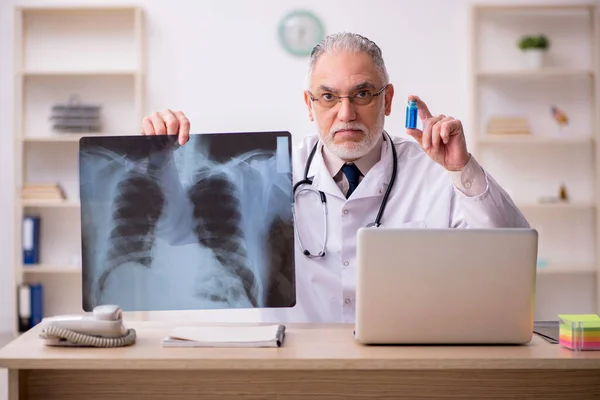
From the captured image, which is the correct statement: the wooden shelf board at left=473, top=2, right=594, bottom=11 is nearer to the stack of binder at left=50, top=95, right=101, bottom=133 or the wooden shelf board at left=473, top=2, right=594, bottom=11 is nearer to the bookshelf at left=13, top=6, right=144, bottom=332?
the bookshelf at left=13, top=6, right=144, bottom=332

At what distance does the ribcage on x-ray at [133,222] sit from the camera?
5.20 feet

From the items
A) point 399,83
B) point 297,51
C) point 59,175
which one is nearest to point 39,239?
point 59,175

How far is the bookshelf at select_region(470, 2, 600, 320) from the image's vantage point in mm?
4375

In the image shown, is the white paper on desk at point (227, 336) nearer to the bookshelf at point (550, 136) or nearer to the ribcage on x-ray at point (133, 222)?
the ribcage on x-ray at point (133, 222)

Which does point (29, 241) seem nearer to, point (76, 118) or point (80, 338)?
point (76, 118)

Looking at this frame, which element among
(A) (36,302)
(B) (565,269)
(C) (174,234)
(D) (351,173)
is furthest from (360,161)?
(A) (36,302)

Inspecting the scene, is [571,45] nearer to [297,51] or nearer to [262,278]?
[297,51]

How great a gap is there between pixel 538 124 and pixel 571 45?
1.65 ft

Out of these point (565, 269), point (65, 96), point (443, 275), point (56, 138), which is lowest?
point (565, 269)

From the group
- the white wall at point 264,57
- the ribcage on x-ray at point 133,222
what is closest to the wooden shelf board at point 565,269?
the white wall at point 264,57

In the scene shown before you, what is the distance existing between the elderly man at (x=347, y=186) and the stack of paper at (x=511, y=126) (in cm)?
211

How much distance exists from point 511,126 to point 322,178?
232 centimetres

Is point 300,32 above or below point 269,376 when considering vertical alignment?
above

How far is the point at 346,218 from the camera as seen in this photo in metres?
2.13
